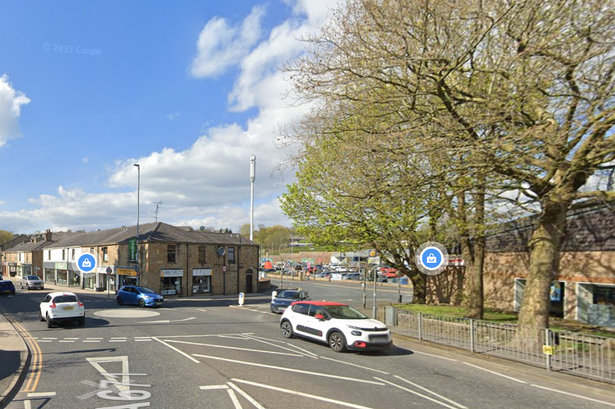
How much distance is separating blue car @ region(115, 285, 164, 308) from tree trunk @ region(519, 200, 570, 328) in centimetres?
2370

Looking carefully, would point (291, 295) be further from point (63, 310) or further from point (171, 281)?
point (171, 281)

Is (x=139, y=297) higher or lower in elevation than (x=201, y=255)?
lower

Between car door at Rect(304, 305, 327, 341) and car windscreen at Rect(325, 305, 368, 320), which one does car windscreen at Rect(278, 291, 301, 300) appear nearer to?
car door at Rect(304, 305, 327, 341)

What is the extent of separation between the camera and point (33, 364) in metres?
11.7

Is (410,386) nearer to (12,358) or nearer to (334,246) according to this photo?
(12,358)

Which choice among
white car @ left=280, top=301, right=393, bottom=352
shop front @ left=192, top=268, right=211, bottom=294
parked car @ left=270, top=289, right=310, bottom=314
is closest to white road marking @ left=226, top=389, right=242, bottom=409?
white car @ left=280, top=301, right=393, bottom=352

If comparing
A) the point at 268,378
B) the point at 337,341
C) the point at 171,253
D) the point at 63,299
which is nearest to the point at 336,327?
the point at 337,341

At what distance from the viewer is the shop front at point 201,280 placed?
148 ft

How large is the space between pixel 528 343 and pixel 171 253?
120 feet

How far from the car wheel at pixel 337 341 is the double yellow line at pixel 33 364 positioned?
8230 millimetres

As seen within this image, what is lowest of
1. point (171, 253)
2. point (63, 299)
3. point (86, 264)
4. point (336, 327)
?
point (336, 327)

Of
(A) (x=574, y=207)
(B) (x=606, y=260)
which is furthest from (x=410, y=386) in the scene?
(B) (x=606, y=260)

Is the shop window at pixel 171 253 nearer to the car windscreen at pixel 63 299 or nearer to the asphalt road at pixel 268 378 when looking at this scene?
the car windscreen at pixel 63 299

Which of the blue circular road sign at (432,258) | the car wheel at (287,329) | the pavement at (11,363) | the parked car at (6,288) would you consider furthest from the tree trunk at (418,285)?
the parked car at (6,288)
